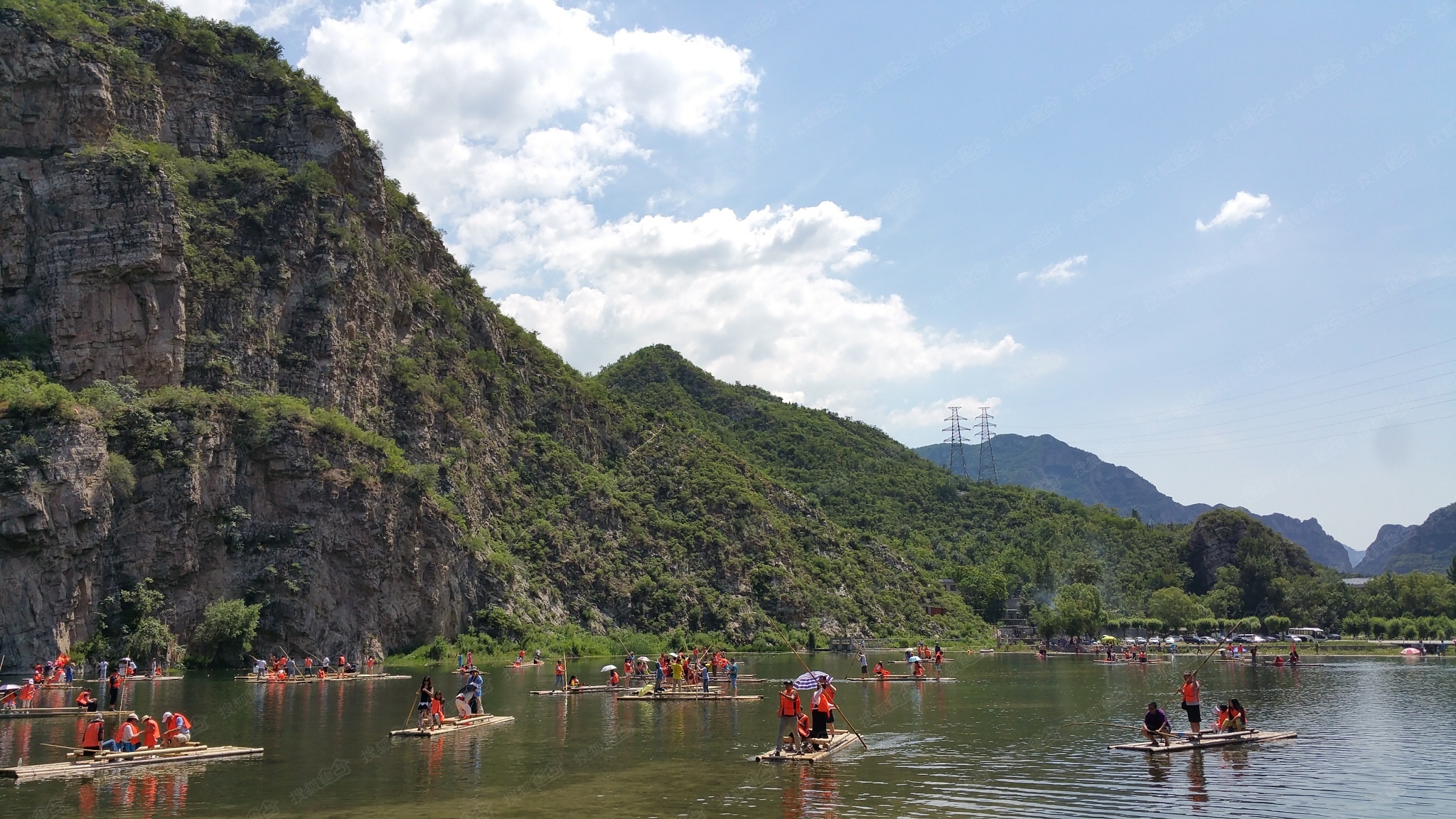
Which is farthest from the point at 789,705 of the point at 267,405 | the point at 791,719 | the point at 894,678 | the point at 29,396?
the point at 267,405

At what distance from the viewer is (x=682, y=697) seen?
47656 millimetres

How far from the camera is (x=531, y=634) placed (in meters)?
85.6

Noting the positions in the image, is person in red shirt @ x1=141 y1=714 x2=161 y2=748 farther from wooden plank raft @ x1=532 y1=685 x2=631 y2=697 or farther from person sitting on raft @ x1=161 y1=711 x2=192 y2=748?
wooden plank raft @ x1=532 y1=685 x2=631 y2=697

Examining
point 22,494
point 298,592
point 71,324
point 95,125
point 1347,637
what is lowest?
point 1347,637

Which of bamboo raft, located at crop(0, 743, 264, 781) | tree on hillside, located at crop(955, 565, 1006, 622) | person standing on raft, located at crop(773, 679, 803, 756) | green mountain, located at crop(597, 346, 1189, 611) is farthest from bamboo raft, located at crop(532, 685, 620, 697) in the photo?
tree on hillside, located at crop(955, 565, 1006, 622)

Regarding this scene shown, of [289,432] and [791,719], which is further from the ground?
[289,432]

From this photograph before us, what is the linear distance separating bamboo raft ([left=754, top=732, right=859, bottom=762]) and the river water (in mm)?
413

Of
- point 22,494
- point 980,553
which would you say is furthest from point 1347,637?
point 22,494

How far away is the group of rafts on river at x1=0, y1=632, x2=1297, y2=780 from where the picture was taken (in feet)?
88.4

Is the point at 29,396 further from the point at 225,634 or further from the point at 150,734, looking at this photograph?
the point at 150,734

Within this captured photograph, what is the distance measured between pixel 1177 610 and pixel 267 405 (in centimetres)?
11121

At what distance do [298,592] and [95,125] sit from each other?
40651 mm

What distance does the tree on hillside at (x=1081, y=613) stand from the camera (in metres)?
112

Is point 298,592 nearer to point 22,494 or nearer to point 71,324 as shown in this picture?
point 22,494
